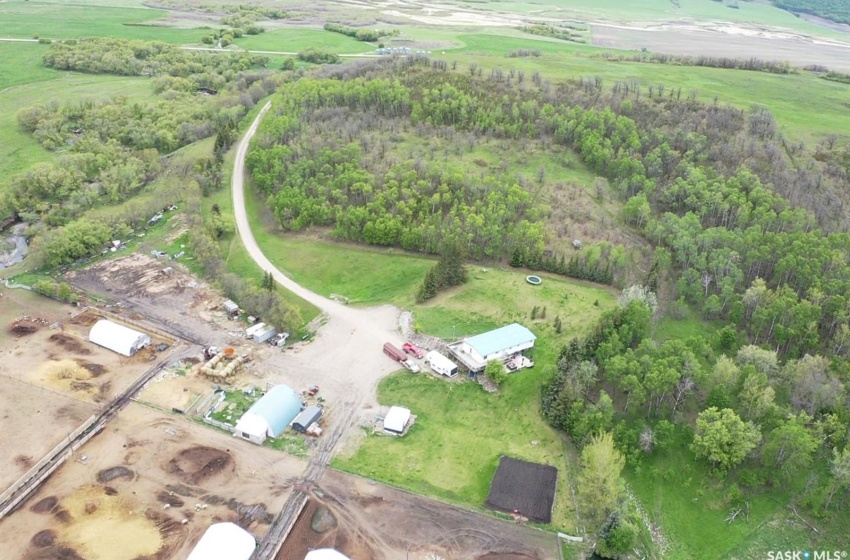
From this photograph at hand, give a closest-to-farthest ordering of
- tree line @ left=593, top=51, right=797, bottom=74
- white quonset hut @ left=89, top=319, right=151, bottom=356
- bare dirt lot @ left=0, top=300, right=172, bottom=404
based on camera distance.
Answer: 1. bare dirt lot @ left=0, top=300, right=172, bottom=404
2. white quonset hut @ left=89, top=319, right=151, bottom=356
3. tree line @ left=593, top=51, right=797, bottom=74

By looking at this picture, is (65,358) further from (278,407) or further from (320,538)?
(320,538)

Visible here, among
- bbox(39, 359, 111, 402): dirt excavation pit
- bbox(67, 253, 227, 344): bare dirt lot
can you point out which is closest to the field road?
bbox(67, 253, 227, 344): bare dirt lot

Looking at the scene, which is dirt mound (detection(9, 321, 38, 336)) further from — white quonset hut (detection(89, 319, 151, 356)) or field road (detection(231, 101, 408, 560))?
field road (detection(231, 101, 408, 560))

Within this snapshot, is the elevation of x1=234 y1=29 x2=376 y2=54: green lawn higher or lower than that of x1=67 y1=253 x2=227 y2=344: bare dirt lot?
higher

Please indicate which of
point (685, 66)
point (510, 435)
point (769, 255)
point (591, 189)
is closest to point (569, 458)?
point (510, 435)

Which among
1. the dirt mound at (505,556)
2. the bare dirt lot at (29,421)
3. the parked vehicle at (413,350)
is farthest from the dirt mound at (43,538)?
the parked vehicle at (413,350)

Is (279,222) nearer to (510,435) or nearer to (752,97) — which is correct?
(510,435)
